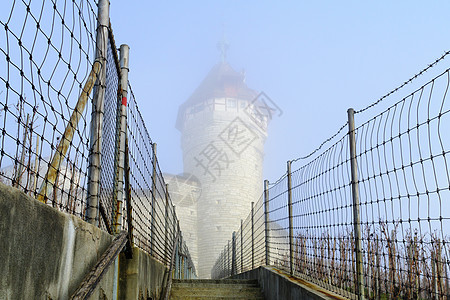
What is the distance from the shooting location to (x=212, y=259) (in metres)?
40.6

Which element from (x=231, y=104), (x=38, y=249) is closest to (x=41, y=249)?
(x=38, y=249)

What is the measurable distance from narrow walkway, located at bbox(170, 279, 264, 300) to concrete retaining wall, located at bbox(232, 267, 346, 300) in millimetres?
166

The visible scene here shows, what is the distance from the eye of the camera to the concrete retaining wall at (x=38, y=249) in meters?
1.36

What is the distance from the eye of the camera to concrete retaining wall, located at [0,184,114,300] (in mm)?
1364

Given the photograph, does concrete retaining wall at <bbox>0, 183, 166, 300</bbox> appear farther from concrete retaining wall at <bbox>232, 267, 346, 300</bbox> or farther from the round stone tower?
the round stone tower

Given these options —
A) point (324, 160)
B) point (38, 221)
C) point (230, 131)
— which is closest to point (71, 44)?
point (38, 221)

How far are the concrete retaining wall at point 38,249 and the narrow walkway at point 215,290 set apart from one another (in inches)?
159

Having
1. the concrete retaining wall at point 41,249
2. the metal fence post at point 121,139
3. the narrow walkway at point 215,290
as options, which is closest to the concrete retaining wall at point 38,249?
the concrete retaining wall at point 41,249

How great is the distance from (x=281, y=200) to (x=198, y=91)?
2227 inches

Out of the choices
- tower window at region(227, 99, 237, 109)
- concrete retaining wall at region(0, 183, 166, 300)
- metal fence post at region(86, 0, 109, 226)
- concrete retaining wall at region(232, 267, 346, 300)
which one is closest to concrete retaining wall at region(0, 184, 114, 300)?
concrete retaining wall at region(0, 183, 166, 300)

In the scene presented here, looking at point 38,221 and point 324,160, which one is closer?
point 38,221

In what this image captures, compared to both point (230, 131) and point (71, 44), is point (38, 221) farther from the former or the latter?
point (230, 131)

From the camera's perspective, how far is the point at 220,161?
4472cm

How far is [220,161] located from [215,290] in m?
38.5
